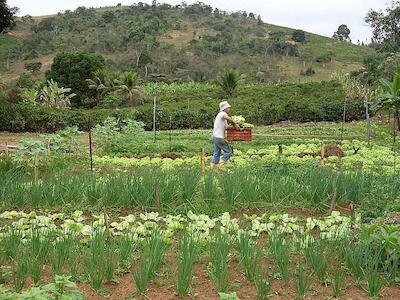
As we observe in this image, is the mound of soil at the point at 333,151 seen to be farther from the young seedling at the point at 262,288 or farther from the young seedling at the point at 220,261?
the young seedling at the point at 262,288

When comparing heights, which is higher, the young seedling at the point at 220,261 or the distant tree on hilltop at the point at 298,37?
the distant tree on hilltop at the point at 298,37

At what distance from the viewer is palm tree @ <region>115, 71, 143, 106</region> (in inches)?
1394

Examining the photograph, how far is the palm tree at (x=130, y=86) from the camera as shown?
3541cm

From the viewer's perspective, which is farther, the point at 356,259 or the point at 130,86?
the point at 130,86

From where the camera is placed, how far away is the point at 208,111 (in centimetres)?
2812

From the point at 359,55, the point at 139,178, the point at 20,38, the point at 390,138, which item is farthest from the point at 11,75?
the point at 139,178

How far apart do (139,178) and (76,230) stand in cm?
159

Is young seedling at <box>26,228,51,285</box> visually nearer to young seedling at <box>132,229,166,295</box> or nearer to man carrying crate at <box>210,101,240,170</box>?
young seedling at <box>132,229,166,295</box>

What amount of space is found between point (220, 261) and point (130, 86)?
107 feet

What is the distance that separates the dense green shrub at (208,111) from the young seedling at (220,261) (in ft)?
61.2

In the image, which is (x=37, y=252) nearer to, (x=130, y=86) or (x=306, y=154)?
(x=306, y=154)

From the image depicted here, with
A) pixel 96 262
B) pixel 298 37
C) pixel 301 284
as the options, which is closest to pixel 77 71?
pixel 96 262

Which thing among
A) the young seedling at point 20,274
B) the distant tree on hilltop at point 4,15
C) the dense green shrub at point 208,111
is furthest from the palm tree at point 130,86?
the young seedling at point 20,274

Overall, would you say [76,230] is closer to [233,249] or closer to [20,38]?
[233,249]
